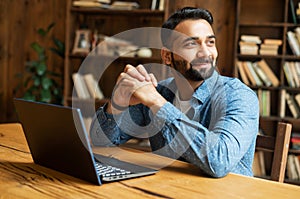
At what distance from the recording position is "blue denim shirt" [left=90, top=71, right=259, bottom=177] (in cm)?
121

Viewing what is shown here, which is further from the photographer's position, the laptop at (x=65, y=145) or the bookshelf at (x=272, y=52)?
the bookshelf at (x=272, y=52)

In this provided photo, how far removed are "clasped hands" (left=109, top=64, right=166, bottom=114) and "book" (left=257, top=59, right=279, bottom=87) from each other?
246cm

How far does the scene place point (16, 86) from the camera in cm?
450

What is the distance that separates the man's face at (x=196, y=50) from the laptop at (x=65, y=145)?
18.2 inches

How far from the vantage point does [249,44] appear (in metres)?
3.63

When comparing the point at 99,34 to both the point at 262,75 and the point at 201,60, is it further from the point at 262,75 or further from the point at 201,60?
the point at 201,60

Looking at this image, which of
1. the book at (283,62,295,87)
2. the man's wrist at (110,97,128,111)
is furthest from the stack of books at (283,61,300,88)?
the man's wrist at (110,97,128,111)

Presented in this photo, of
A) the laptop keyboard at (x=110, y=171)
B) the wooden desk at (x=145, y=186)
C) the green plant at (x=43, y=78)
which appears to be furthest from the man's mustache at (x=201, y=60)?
the green plant at (x=43, y=78)

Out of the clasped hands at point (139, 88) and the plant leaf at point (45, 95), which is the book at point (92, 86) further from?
the clasped hands at point (139, 88)

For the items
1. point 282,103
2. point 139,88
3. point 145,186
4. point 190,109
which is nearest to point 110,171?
point 145,186

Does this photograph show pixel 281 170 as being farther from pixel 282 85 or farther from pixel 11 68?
pixel 11 68

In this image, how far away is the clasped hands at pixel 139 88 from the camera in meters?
1.26

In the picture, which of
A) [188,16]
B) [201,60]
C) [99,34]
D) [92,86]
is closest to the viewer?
[201,60]

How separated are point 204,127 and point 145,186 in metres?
0.39
